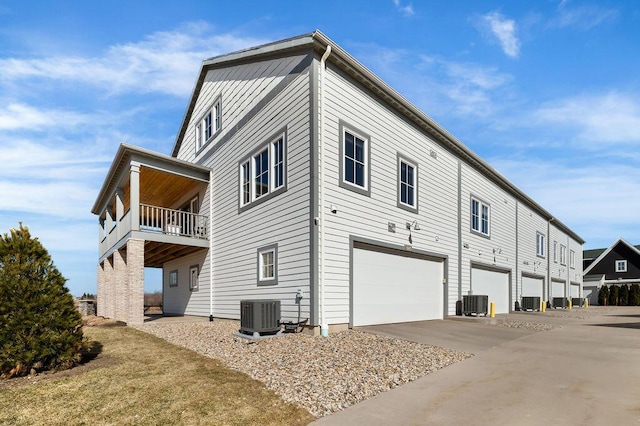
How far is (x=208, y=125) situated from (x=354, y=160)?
9.91 m

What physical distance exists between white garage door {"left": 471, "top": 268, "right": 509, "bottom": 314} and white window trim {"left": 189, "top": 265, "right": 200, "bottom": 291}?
12.6m

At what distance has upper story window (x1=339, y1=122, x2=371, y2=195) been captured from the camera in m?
12.4

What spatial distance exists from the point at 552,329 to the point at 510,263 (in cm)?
1055

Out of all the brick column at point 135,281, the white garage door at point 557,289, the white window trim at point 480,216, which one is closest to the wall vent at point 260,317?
the brick column at point 135,281

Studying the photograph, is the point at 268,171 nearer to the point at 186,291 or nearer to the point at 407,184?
the point at 407,184

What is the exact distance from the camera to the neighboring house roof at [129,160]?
15.6m

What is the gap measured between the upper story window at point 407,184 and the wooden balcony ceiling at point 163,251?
30.3ft

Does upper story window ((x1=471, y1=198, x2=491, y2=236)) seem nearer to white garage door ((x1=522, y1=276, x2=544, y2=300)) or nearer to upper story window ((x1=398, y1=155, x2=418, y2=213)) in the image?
upper story window ((x1=398, y1=155, x2=418, y2=213))

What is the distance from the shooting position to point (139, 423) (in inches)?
203

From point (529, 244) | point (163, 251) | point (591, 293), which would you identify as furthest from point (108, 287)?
point (591, 293)

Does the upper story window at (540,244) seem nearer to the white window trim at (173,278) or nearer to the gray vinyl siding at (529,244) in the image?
the gray vinyl siding at (529,244)

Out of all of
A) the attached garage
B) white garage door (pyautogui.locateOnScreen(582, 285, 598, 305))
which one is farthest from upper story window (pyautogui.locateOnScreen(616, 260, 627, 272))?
the attached garage

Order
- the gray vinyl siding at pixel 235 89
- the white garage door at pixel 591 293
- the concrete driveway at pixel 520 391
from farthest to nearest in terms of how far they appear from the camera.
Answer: the white garage door at pixel 591 293
the gray vinyl siding at pixel 235 89
the concrete driveway at pixel 520 391

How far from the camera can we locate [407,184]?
15438mm
